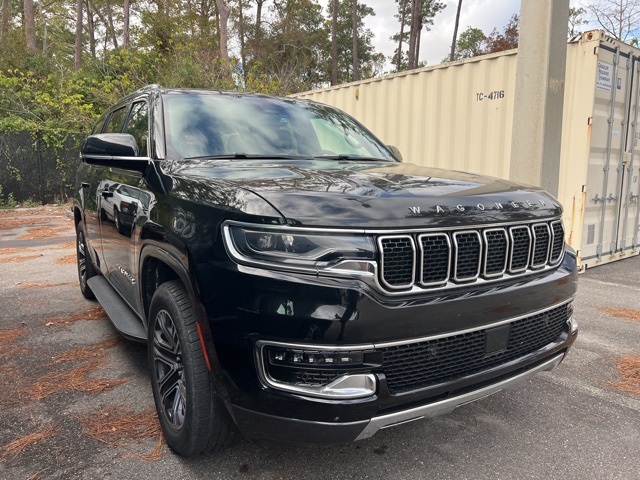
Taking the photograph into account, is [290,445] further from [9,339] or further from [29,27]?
[29,27]

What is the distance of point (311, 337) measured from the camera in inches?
71.0

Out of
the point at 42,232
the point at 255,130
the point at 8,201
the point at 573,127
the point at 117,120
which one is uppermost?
the point at 573,127

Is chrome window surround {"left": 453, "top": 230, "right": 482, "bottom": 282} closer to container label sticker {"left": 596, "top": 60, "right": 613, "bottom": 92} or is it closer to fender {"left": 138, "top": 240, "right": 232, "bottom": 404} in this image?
fender {"left": 138, "top": 240, "right": 232, "bottom": 404}

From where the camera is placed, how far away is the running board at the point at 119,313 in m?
2.92

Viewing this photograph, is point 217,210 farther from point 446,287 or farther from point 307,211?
point 446,287

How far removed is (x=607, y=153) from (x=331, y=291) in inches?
259

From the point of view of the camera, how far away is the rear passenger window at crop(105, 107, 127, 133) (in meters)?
4.02

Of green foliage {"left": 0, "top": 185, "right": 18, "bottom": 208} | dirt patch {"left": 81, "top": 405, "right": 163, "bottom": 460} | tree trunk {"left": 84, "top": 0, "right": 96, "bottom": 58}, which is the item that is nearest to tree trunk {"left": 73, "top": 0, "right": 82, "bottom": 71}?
tree trunk {"left": 84, "top": 0, "right": 96, "bottom": 58}

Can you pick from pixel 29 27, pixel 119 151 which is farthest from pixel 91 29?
pixel 119 151

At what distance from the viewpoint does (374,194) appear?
2.05 meters

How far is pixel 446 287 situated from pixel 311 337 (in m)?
0.60

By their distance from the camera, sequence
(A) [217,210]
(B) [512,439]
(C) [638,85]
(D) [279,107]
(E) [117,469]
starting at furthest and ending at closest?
(C) [638,85]
(D) [279,107]
(B) [512,439]
(E) [117,469]
(A) [217,210]

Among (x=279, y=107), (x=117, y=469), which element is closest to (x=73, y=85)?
(x=279, y=107)

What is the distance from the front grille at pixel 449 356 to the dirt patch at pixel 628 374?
4.62ft
